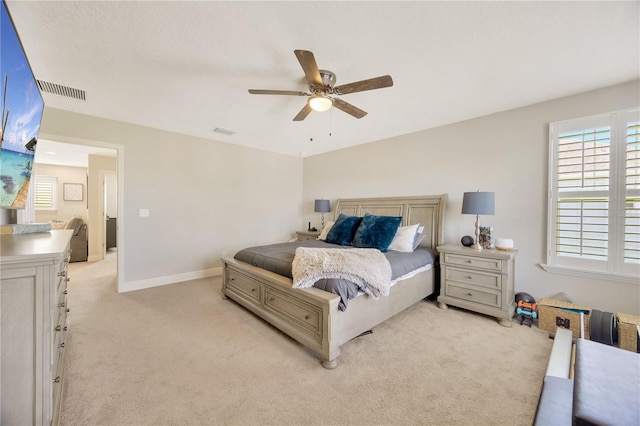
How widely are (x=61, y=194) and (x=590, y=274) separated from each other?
38.2ft

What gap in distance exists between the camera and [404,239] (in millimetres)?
3363

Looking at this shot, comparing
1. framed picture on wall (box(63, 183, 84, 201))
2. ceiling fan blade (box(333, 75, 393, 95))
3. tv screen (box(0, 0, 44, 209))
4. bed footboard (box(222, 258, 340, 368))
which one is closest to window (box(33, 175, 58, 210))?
framed picture on wall (box(63, 183, 84, 201))

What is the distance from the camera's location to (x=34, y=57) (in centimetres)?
207

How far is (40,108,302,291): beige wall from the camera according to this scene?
11.8 ft

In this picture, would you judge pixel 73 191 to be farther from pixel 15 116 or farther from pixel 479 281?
pixel 479 281

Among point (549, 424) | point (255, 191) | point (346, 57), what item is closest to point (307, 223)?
point (255, 191)

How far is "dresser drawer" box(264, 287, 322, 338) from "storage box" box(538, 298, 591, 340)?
2.37 m

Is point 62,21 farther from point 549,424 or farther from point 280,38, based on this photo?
point 549,424

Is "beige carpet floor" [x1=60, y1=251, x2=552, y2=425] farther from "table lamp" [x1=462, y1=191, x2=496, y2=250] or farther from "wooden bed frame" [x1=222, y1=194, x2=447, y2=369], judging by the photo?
"table lamp" [x1=462, y1=191, x2=496, y2=250]

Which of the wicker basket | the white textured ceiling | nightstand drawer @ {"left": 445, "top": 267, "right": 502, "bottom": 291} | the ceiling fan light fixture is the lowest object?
the wicker basket

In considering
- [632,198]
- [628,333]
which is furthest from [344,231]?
[632,198]

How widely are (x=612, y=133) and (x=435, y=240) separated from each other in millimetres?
2066

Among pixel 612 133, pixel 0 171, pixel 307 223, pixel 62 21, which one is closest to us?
pixel 0 171

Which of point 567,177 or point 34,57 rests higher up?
point 34,57
